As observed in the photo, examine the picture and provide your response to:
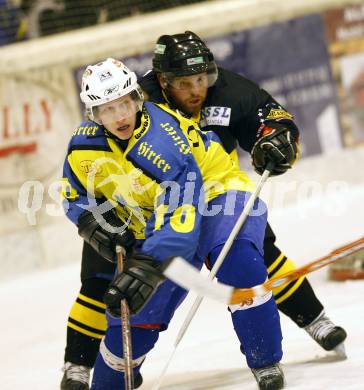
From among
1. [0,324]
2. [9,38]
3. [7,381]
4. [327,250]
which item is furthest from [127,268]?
[9,38]

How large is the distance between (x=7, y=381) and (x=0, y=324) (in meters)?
1.15

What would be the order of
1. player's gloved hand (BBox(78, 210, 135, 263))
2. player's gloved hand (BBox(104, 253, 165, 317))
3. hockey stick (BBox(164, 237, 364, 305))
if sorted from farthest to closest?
player's gloved hand (BBox(78, 210, 135, 263)) → player's gloved hand (BBox(104, 253, 165, 317)) → hockey stick (BBox(164, 237, 364, 305))

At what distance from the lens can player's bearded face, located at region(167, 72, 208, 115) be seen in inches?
152

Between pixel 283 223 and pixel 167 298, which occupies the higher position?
pixel 167 298

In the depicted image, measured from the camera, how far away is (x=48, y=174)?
21.2 ft

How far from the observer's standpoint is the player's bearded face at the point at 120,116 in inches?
132

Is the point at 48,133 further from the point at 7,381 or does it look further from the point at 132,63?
the point at 7,381

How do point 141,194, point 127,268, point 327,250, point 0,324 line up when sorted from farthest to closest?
point 327,250 < point 0,324 < point 141,194 < point 127,268

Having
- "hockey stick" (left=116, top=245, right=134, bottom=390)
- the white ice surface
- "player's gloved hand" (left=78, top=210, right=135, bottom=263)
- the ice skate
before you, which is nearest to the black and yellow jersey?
"player's gloved hand" (left=78, top=210, right=135, bottom=263)

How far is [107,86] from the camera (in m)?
3.39

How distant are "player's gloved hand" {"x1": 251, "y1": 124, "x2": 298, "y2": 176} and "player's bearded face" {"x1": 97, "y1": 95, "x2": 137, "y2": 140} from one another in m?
0.59

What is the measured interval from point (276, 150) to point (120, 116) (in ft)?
2.18

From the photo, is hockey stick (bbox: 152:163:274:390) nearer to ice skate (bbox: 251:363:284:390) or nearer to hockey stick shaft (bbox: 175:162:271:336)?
hockey stick shaft (bbox: 175:162:271:336)

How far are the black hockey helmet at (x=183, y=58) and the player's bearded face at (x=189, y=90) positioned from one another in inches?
1.3
